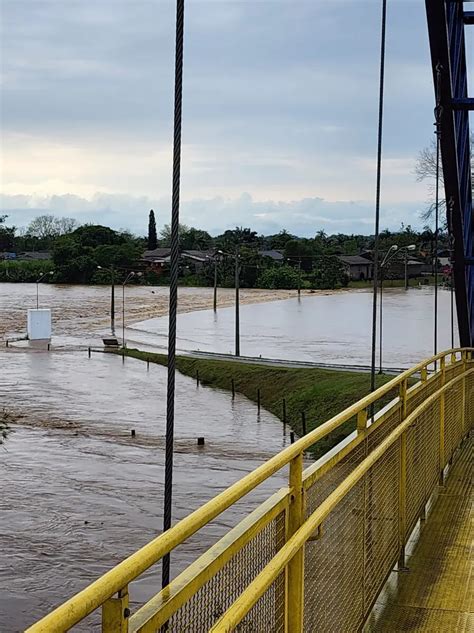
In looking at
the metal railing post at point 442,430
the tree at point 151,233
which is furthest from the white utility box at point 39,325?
the metal railing post at point 442,430

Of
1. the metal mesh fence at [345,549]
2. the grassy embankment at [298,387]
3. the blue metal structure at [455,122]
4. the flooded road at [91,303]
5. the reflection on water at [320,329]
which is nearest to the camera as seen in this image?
the metal mesh fence at [345,549]

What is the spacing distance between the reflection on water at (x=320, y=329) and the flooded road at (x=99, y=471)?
11626mm

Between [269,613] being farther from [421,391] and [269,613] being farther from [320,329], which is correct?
[320,329]

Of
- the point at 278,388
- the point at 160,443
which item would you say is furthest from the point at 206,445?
the point at 278,388

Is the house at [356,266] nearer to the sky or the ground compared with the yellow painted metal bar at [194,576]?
nearer to the sky

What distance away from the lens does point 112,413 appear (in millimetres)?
41312

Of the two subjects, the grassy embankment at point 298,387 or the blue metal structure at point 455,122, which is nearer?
the blue metal structure at point 455,122

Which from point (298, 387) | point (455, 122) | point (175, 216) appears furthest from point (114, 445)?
point (175, 216)

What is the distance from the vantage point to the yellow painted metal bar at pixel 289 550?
2.04m

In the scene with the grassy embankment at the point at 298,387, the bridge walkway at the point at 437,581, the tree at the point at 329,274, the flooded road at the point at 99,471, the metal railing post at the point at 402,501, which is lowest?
the flooded road at the point at 99,471

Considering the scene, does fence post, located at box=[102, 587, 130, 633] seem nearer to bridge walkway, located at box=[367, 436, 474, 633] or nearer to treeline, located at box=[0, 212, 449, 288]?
bridge walkway, located at box=[367, 436, 474, 633]

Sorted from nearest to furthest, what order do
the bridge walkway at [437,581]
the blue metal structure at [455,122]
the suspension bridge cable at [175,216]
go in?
the suspension bridge cable at [175,216]
the bridge walkway at [437,581]
the blue metal structure at [455,122]

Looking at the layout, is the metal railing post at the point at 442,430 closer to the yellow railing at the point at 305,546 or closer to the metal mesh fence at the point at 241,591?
the yellow railing at the point at 305,546

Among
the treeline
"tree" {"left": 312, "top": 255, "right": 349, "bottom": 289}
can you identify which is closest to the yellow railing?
the treeline
